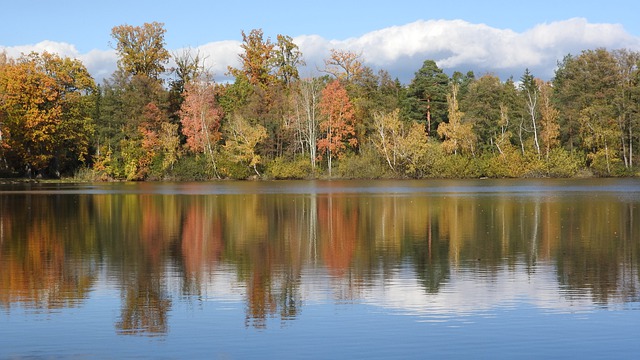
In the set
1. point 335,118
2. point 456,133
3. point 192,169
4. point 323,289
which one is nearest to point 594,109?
point 456,133

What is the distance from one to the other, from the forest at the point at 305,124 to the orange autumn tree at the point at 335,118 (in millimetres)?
212

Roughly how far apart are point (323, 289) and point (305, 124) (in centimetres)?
7728

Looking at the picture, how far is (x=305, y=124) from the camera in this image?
93.0 meters

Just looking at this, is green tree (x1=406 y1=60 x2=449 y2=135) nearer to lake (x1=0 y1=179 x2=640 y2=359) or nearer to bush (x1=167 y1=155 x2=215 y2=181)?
bush (x1=167 y1=155 x2=215 y2=181)

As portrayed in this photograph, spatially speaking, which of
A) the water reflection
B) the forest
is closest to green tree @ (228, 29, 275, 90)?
the forest

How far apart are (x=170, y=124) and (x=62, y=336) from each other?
266 ft

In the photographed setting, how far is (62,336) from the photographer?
1215 cm

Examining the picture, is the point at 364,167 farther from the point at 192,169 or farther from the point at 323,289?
the point at 323,289

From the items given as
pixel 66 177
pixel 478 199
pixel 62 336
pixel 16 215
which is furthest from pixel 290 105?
pixel 62 336

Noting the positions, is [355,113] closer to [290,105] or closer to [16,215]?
[290,105]

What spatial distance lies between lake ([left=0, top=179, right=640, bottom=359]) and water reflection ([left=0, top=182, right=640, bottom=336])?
0.07 meters

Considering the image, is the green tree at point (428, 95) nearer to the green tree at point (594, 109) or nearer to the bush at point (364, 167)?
the bush at point (364, 167)

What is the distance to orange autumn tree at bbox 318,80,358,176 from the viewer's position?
298ft

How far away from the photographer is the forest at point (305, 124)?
85750 millimetres
